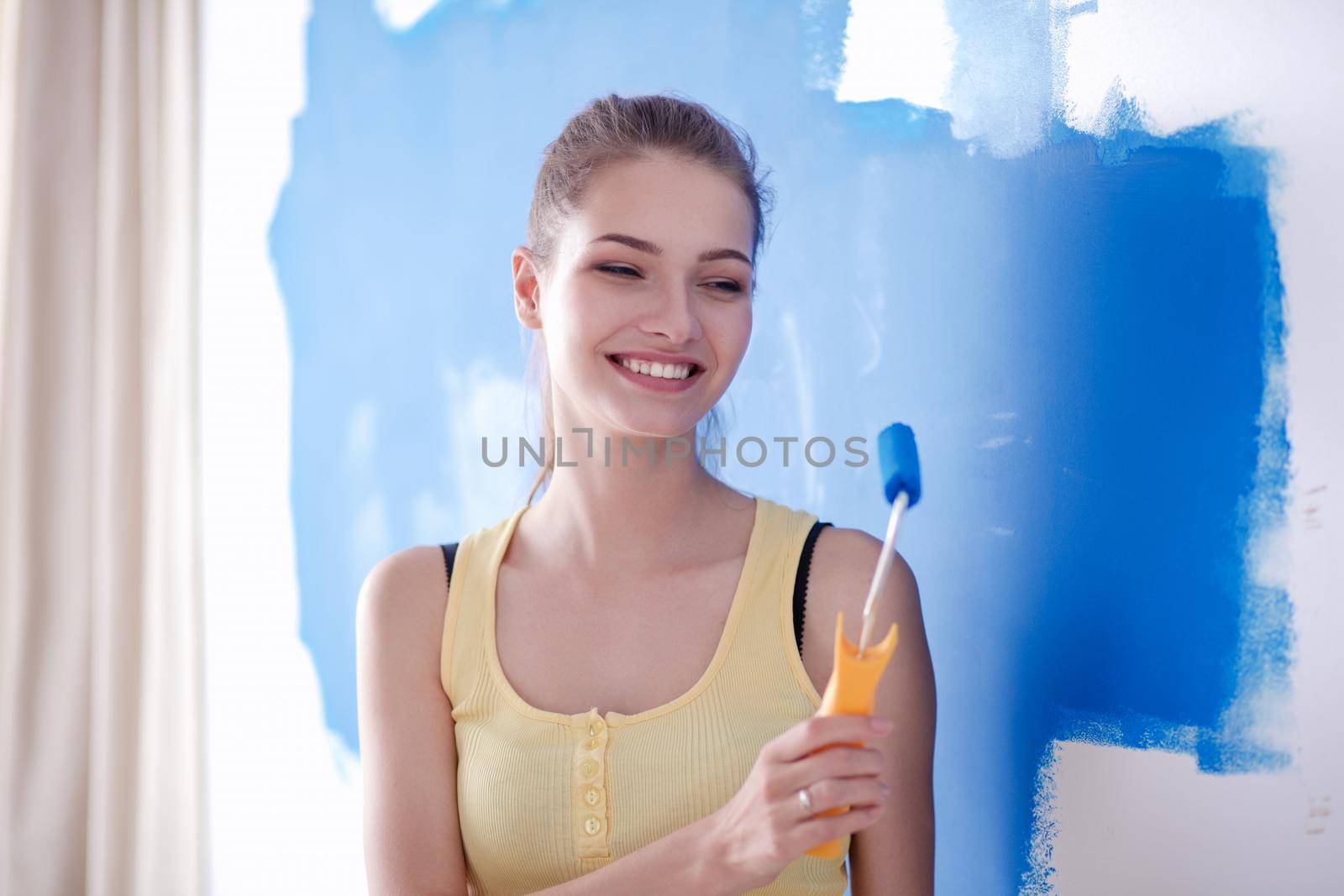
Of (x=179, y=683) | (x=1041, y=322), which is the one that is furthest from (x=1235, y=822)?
(x=179, y=683)

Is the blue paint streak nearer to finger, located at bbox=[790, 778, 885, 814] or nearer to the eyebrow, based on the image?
the eyebrow

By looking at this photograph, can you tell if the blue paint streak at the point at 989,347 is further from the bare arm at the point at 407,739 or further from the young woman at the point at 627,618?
the bare arm at the point at 407,739

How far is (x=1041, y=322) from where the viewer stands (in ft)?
3.25

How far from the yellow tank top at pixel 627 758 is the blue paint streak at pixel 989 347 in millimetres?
162

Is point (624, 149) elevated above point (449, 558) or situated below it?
above

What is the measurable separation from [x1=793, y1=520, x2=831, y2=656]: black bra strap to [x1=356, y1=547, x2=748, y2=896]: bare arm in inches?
11.3

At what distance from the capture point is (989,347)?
3.38 ft

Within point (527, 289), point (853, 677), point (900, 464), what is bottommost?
point (853, 677)

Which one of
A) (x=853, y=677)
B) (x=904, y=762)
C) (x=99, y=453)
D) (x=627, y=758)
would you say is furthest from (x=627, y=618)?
(x=99, y=453)

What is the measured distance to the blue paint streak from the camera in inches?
34.4

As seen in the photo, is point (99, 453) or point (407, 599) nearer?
point (407, 599)

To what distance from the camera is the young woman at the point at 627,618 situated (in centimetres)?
A: 99

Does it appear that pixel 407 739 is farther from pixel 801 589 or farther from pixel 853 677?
pixel 853 677

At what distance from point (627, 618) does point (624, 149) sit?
0.45 m
